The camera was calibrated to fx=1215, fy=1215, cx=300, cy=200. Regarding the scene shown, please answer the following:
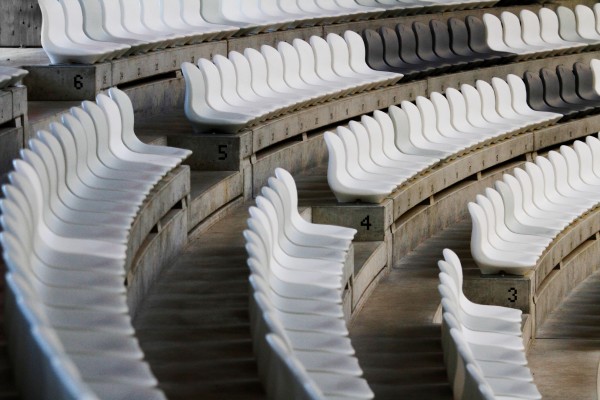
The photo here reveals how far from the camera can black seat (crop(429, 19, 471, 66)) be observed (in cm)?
777

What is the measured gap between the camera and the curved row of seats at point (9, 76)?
13.2ft

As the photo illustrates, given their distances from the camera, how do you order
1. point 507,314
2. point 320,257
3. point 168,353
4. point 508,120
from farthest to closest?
point 508,120 → point 507,314 → point 320,257 → point 168,353

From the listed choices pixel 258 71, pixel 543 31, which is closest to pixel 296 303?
pixel 258 71

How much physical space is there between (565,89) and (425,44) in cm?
98

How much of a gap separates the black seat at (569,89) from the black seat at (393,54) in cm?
112

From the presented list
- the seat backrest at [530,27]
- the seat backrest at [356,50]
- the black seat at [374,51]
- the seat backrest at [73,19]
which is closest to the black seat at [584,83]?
the seat backrest at [530,27]

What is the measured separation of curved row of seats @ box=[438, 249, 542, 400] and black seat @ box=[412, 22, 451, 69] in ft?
11.6

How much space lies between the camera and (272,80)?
597 centimetres

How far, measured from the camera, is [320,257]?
3.97 metres

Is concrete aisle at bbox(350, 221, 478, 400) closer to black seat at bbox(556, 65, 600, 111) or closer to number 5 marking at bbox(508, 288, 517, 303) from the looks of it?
number 5 marking at bbox(508, 288, 517, 303)

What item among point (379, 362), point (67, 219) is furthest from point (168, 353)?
point (379, 362)

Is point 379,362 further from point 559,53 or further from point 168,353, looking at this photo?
point 559,53

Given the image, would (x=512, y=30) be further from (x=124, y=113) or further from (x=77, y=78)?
(x=124, y=113)

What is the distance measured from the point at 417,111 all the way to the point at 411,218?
882 millimetres
